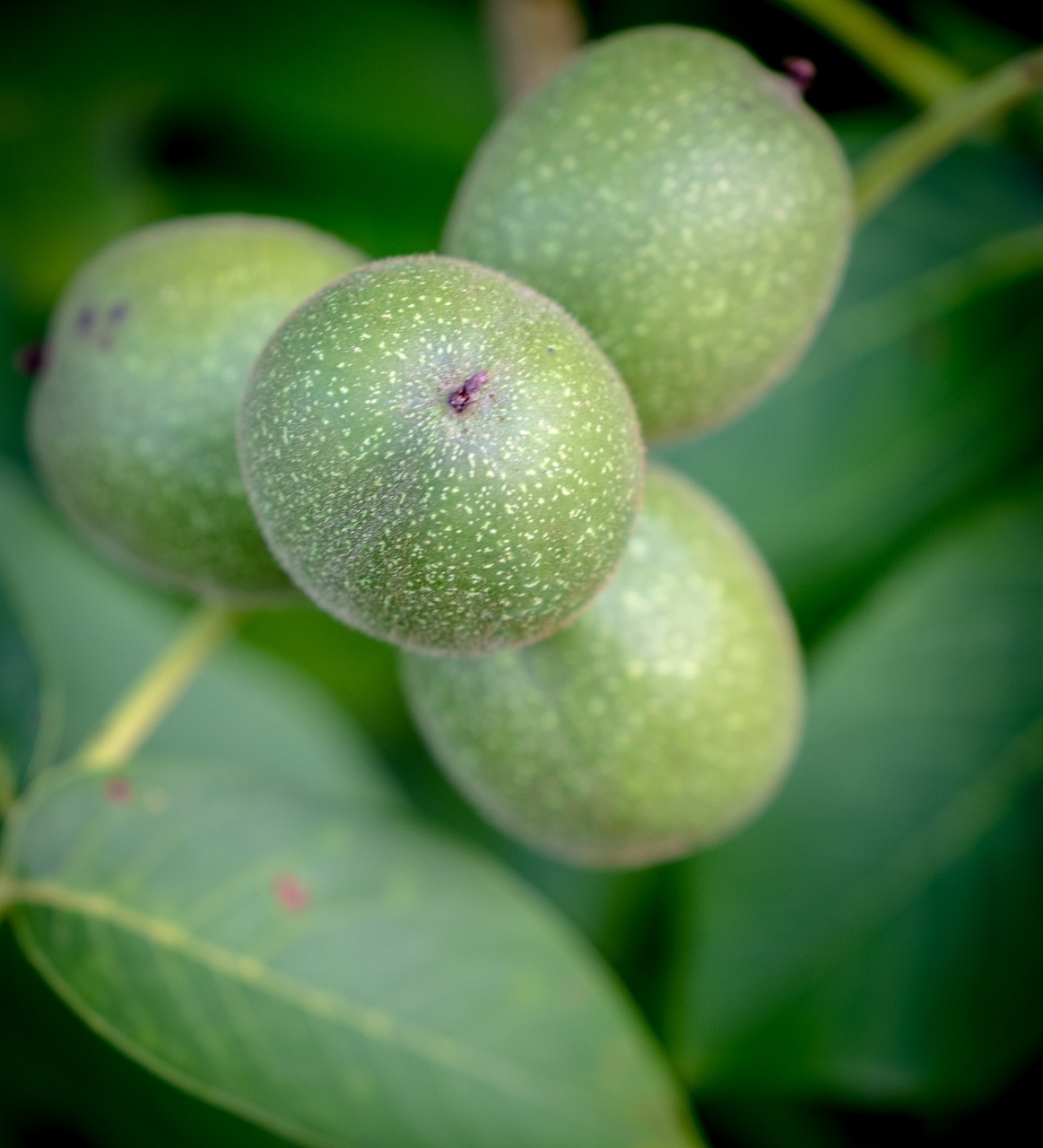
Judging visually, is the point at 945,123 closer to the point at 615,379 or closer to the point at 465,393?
the point at 615,379

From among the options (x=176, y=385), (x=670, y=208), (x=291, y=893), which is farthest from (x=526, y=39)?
(x=291, y=893)

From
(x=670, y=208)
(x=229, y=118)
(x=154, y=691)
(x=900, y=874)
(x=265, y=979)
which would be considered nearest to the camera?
(x=670, y=208)

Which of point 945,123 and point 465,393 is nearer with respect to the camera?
point 465,393

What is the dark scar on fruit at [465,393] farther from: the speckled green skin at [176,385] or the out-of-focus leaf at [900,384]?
the out-of-focus leaf at [900,384]

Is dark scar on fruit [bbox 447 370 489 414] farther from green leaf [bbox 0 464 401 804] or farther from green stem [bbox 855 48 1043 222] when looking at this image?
green leaf [bbox 0 464 401 804]

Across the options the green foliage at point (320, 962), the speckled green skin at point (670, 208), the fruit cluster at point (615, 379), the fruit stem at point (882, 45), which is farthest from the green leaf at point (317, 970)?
the fruit stem at point (882, 45)

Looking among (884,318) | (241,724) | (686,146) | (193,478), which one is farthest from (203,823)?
(884,318)

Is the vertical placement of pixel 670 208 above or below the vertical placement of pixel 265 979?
above

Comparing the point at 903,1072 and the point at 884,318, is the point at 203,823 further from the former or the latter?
the point at 884,318
